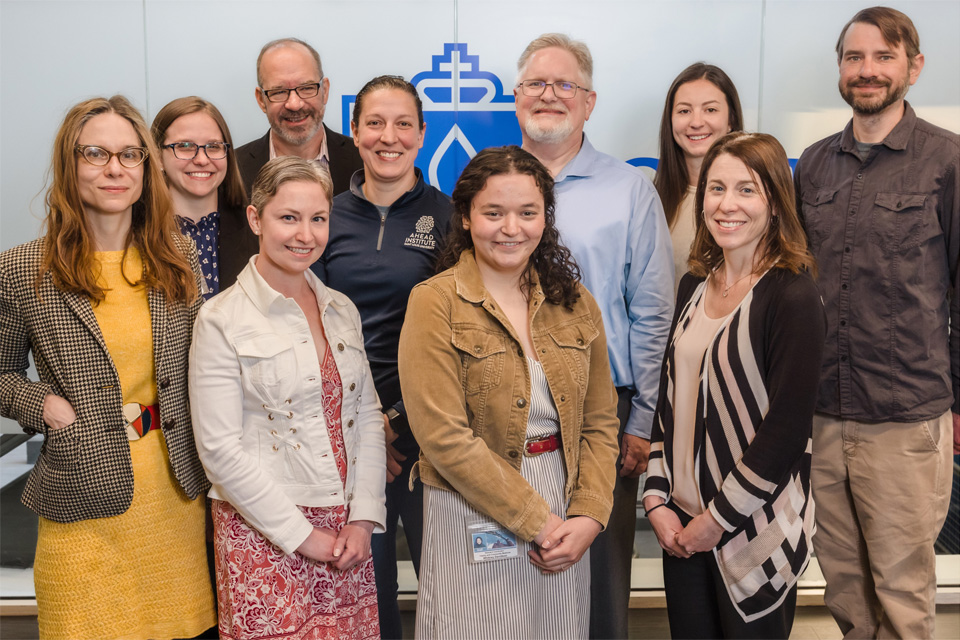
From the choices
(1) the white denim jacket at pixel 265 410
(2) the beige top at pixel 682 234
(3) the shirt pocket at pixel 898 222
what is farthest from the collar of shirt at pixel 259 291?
(3) the shirt pocket at pixel 898 222

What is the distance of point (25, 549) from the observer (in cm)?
381

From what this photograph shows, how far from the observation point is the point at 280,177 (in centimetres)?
216

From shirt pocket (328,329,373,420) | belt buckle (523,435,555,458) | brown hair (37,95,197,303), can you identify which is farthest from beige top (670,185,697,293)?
brown hair (37,95,197,303)

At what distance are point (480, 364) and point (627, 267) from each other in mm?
923

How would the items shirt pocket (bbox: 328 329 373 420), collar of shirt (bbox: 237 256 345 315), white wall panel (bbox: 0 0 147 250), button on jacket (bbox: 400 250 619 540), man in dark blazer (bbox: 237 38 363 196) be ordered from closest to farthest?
1. button on jacket (bbox: 400 250 619 540)
2. collar of shirt (bbox: 237 256 345 315)
3. shirt pocket (bbox: 328 329 373 420)
4. man in dark blazer (bbox: 237 38 363 196)
5. white wall panel (bbox: 0 0 147 250)

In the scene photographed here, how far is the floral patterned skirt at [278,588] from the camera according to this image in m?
2.07

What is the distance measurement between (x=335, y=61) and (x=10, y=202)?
160 cm

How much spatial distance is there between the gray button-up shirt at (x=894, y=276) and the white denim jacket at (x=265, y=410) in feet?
5.62

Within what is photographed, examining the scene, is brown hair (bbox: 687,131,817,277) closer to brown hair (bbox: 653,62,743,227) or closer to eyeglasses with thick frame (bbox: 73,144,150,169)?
brown hair (bbox: 653,62,743,227)

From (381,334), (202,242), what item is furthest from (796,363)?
(202,242)

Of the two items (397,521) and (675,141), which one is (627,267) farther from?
(397,521)

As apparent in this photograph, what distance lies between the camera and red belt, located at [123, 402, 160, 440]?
2.13 metres

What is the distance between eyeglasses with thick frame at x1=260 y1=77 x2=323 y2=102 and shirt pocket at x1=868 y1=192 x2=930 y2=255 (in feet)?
6.69

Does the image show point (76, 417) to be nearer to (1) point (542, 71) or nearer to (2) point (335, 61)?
(1) point (542, 71)
